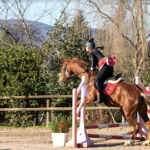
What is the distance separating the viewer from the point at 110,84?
6.78m

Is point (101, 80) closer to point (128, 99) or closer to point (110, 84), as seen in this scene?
point (110, 84)

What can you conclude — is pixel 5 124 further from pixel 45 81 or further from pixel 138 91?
pixel 138 91

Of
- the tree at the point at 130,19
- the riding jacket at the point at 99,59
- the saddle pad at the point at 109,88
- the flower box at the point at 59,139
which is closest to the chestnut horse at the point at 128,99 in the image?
the saddle pad at the point at 109,88

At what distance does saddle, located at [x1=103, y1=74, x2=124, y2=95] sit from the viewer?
265 inches

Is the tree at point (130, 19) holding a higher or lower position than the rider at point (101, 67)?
higher

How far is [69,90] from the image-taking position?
11.5 metres

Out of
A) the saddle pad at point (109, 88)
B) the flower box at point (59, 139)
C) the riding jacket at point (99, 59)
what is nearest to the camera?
the flower box at point (59, 139)

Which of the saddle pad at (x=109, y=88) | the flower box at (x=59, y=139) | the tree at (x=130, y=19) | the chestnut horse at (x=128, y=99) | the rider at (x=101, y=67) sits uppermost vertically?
the tree at (x=130, y=19)

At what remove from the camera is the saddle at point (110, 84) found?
6.73 metres

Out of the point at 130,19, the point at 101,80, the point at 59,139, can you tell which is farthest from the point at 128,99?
the point at 130,19

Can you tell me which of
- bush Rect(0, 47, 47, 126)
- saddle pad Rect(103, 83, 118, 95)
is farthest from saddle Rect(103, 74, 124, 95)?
bush Rect(0, 47, 47, 126)

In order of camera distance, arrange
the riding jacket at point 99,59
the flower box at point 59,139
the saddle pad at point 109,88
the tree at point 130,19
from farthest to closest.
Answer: the tree at point 130,19
the riding jacket at point 99,59
the saddle pad at point 109,88
the flower box at point 59,139

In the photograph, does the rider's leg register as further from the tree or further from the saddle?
the tree

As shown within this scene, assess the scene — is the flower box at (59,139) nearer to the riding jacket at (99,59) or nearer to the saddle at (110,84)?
the saddle at (110,84)
